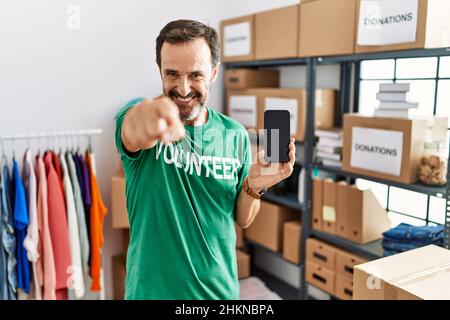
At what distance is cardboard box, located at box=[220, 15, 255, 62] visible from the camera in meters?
2.32

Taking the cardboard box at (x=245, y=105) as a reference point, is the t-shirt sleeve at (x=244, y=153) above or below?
below

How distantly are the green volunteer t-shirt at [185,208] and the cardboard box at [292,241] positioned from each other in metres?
1.46

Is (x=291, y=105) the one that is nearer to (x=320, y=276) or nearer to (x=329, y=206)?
(x=329, y=206)

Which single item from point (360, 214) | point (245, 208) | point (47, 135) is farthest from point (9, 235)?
point (360, 214)

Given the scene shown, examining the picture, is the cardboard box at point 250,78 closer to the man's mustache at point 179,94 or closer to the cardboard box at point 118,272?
the cardboard box at point 118,272

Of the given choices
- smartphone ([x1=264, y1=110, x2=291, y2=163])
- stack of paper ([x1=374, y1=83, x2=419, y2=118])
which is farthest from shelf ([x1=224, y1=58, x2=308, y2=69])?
smartphone ([x1=264, y1=110, x2=291, y2=163])

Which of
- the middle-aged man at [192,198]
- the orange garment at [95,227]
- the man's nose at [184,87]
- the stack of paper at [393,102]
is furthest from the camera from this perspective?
the orange garment at [95,227]

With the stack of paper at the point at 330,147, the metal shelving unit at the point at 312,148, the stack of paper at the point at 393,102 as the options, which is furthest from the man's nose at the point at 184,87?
the stack of paper at the point at 330,147

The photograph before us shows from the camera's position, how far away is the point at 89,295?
7.27 feet

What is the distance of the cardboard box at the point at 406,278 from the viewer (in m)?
0.78

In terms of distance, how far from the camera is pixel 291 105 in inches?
85.0

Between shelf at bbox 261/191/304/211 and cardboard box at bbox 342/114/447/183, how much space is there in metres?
0.45
